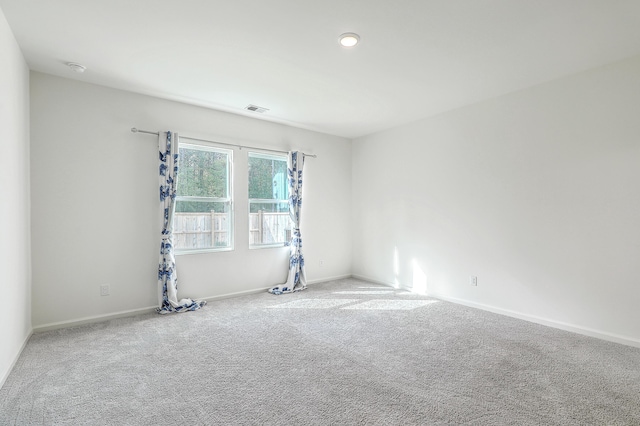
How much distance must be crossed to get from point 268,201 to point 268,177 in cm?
38

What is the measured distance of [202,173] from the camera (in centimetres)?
425

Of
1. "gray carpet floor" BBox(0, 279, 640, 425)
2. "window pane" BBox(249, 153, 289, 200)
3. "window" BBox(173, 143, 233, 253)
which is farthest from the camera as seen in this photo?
"window pane" BBox(249, 153, 289, 200)

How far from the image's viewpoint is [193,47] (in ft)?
8.75

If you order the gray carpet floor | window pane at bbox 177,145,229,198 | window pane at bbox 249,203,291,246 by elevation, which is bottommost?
the gray carpet floor

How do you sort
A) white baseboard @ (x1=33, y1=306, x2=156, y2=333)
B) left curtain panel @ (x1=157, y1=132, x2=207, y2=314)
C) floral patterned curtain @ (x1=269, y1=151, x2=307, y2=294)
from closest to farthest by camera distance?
white baseboard @ (x1=33, y1=306, x2=156, y2=333) → left curtain panel @ (x1=157, y1=132, x2=207, y2=314) → floral patterned curtain @ (x1=269, y1=151, x2=307, y2=294)

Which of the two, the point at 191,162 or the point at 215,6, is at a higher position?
the point at 215,6

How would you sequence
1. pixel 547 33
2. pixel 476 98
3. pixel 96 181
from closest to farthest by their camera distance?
pixel 547 33 → pixel 96 181 → pixel 476 98

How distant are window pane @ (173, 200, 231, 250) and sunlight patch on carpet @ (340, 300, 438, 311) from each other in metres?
2.00

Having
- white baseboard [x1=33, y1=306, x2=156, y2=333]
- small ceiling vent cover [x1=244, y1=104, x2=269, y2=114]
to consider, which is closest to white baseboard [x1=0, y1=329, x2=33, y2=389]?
white baseboard [x1=33, y1=306, x2=156, y2=333]

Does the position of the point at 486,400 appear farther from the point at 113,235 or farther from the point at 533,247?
the point at 113,235

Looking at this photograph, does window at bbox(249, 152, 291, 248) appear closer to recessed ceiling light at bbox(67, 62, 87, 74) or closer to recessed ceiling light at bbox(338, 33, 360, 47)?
recessed ceiling light at bbox(67, 62, 87, 74)

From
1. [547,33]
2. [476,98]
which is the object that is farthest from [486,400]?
[476,98]

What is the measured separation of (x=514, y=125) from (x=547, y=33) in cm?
134

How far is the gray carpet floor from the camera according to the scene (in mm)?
1885
